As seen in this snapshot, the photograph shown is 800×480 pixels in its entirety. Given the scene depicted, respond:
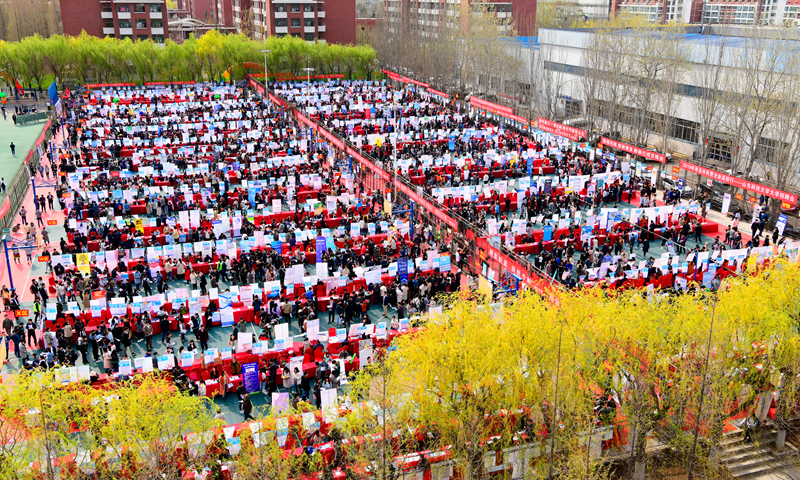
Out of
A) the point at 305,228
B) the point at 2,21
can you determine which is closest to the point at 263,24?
the point at 2,21

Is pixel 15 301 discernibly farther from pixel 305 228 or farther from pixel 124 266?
pixel 305 228

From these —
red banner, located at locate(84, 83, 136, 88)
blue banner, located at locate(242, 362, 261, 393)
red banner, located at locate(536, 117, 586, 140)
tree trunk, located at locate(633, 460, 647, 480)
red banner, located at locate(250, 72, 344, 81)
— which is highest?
red banner, located at locate(250, 72, 344, 81)

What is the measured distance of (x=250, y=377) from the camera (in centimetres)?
2184

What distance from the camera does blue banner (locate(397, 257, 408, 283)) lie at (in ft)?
93.8

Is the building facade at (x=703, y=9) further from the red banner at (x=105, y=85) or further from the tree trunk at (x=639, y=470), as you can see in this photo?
the tree trunk at (x=639, y=470)

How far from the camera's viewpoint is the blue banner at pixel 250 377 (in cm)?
2170

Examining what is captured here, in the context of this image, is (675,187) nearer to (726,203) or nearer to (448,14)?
(726,203)

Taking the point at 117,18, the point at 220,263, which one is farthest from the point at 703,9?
the point at 220,263

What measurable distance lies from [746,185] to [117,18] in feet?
308

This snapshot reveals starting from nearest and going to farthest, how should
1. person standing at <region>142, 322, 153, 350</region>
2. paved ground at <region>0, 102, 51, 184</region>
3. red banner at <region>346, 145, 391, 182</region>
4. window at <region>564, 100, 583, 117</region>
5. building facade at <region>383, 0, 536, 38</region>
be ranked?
person standing at <region>142, 322, 153, 350</region>
red banner at <region>346, 145, 391, 182</region>
paved ground at <region>0, 102, 51, 184</region>
window at <region>564, 100, 583, 117</region>
building facade at <region>383, 0, 536, 38</region>

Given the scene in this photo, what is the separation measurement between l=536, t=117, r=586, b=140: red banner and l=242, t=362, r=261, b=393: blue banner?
36069mm

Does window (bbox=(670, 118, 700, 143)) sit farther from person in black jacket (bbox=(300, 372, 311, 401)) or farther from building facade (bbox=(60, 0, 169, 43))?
building facade (bbox=(60, 0, 169, 43))

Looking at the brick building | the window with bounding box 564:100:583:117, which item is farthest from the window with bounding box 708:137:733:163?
the brick building

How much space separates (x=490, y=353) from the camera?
643 inches
